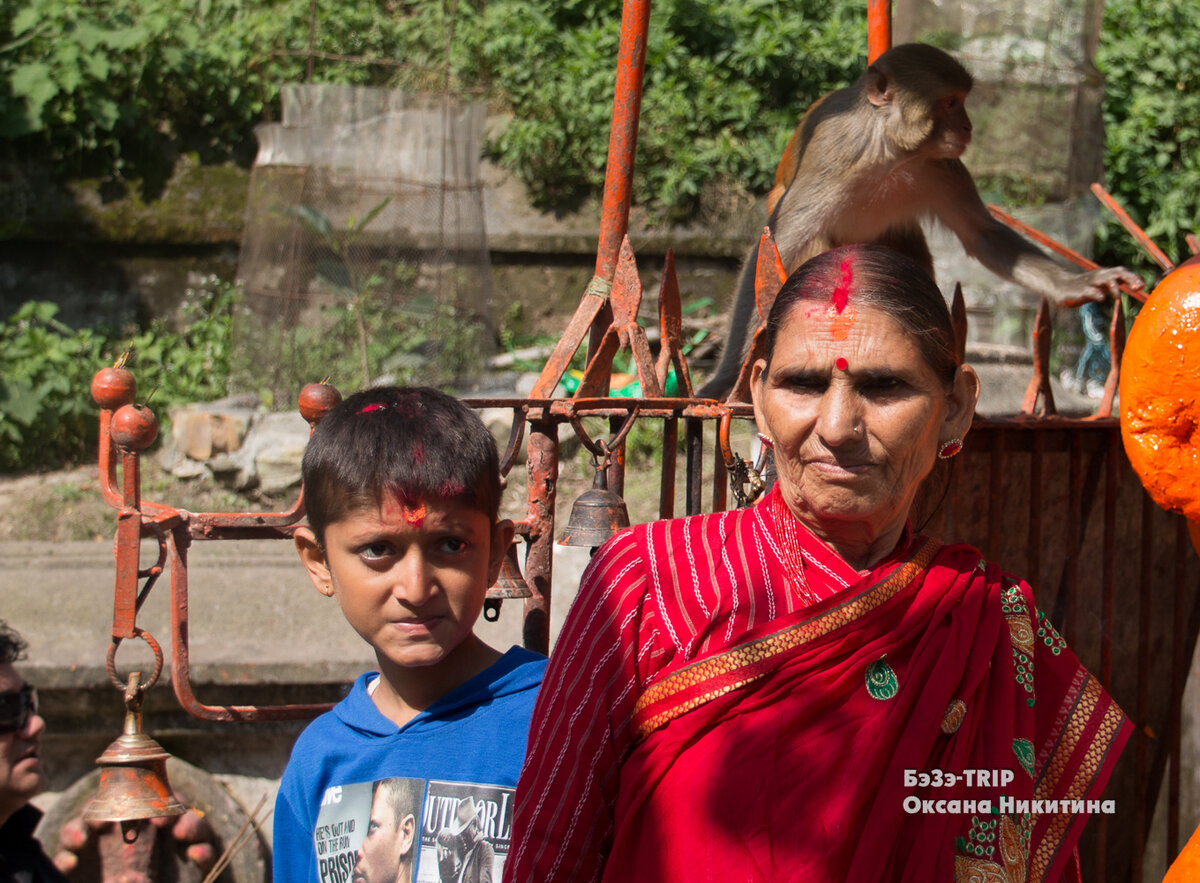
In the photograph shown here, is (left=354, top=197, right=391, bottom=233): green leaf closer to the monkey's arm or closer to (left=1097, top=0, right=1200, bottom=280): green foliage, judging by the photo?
the monkey's arm

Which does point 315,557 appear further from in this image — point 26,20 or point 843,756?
point 26,20

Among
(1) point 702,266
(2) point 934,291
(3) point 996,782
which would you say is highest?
(1) point 702,266

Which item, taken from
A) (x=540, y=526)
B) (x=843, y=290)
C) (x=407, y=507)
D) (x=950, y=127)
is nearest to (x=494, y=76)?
(x=950, y=127)

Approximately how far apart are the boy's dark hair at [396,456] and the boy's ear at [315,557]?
0.7 inches

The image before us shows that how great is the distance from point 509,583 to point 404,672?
36 cm

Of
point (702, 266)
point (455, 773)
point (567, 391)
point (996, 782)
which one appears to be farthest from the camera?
point (702, 266)

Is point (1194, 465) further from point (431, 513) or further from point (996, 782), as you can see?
point (431, 513)

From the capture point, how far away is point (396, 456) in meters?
1.44

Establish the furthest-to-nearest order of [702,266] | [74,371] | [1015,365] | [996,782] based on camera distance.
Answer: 1. [702,266]
2. [74,371]
3. [1015,365]
4. [996,782]

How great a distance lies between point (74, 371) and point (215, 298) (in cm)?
104

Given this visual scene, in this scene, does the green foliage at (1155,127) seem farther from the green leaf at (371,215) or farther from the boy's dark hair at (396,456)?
the boy's dark hair at (396,456)

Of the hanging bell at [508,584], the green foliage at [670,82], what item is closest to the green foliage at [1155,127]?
the green foliage at [670,82]

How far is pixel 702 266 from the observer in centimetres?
691

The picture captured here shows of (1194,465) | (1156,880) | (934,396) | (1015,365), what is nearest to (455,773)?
(934,396)
